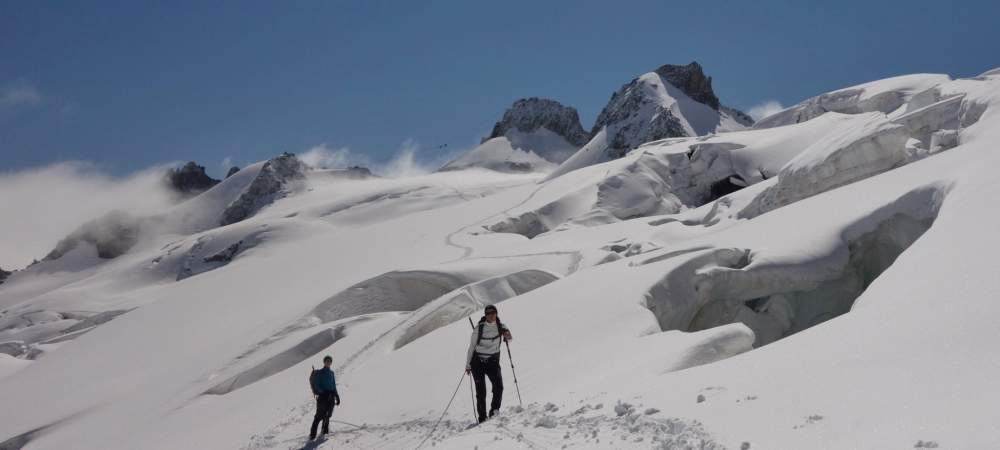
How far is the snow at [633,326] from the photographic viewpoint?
228 inches

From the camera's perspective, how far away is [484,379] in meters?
8.50

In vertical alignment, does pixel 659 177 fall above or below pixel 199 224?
below

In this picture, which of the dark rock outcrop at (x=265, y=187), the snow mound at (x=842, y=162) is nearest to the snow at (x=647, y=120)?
the dark rock outcrop at (x=265, y=187)

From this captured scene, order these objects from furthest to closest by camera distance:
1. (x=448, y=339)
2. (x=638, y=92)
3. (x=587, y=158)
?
(x=638, y=92)
(x=587, y=158)
(x=448, y=339)

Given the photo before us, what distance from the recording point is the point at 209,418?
550 inches

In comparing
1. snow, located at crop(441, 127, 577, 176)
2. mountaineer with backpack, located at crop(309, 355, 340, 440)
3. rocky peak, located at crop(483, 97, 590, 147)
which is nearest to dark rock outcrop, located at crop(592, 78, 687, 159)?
snow, located at crop(441, 127, 577, 176)

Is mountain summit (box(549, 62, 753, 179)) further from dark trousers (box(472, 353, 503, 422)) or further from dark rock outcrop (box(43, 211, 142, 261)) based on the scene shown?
dark trousers (box(472, 353, 503, 422))

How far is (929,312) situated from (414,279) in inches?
638

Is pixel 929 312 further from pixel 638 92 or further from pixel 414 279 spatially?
pixel 638 92

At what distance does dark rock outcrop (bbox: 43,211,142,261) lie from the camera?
226ft

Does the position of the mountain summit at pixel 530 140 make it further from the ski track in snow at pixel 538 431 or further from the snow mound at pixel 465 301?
the ski track in snow at pixel 538 431

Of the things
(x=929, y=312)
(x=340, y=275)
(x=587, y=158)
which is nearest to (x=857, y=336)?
(x=929, y=312)

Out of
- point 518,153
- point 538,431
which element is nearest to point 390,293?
point 538,431

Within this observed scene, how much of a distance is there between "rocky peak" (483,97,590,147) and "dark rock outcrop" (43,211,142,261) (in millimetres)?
47993
